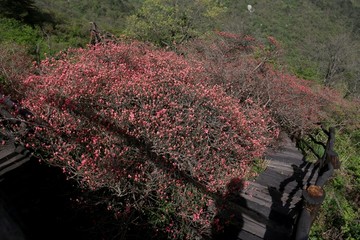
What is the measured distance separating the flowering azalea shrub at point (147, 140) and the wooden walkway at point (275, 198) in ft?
1.81

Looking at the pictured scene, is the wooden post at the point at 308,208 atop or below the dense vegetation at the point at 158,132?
atop

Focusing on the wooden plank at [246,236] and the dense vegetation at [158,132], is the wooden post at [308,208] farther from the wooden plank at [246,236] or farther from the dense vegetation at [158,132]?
the dense vegetation at [158,132]

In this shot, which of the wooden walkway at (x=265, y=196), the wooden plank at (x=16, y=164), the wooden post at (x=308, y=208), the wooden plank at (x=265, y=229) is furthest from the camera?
the wooden walkway at (x=265, y=196)

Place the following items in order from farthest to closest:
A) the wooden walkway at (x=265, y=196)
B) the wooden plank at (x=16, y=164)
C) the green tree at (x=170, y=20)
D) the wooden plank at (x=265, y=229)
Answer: the green tree at (x=170, y=20) → the wooden walkway at (x=265, y=196) → the wooden plank at (x=265, y=229) → the wooden plank at (x=16, y=164)

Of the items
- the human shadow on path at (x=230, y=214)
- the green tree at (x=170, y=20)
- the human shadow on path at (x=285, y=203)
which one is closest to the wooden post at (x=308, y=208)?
the human shadow on path at (x=285, y=203)

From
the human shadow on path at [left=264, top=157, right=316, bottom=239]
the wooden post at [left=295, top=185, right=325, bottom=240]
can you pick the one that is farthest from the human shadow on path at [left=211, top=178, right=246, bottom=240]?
the wooden post at [left=295, top=185, right=325, bottom=240]

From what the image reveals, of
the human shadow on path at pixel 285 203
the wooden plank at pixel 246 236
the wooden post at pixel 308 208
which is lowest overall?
the wooden plank at pixel 246 236

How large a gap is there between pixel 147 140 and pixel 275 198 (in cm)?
289

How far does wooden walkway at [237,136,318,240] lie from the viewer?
175 inches

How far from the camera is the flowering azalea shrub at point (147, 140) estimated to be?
16.4ft

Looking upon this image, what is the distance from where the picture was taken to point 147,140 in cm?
534

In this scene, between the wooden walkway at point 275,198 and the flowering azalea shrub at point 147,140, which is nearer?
the wooden walkway at point 275,198

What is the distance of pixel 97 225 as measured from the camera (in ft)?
15.8

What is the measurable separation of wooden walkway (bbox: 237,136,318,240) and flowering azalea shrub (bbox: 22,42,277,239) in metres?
0.55
